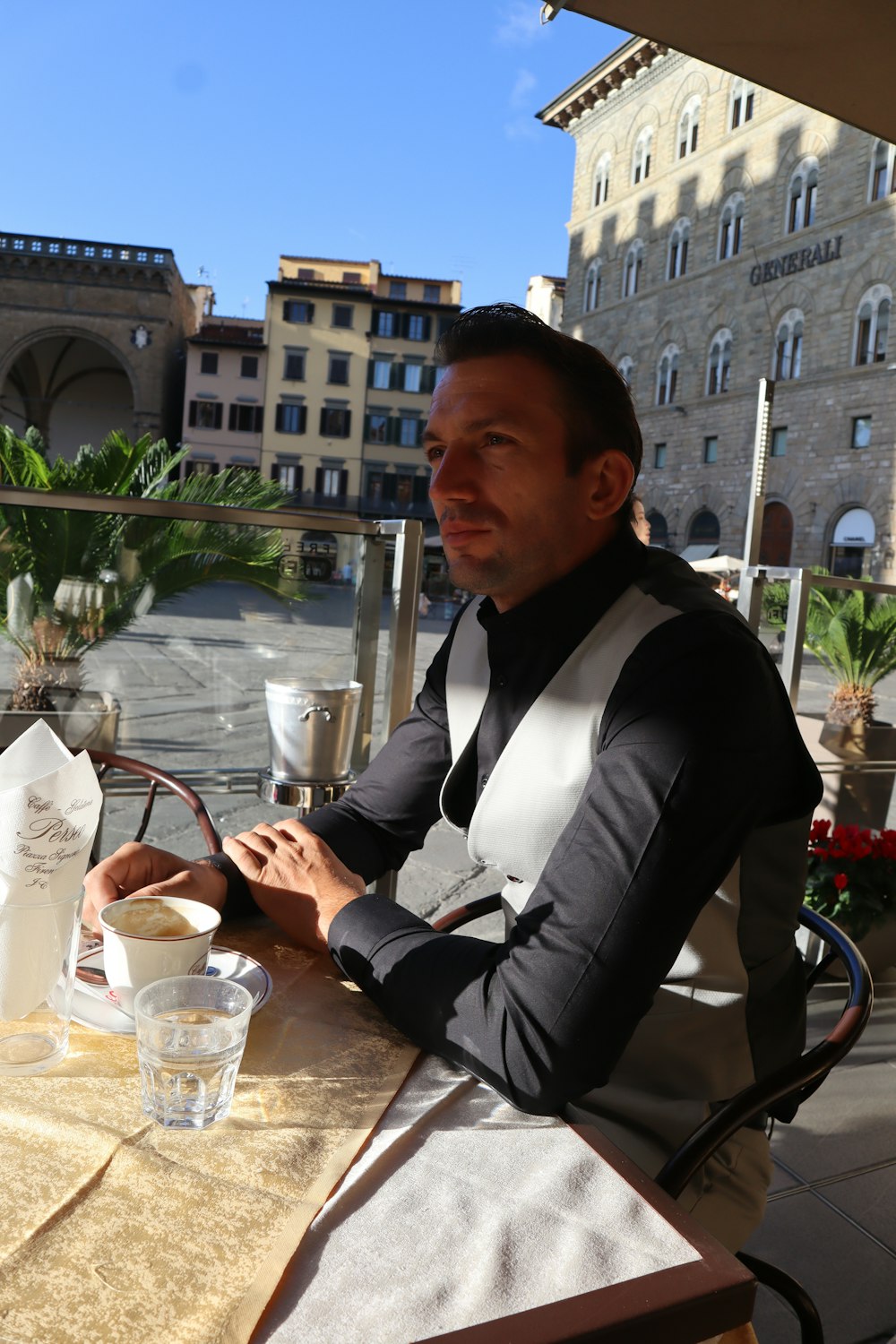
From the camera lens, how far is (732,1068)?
106 cm

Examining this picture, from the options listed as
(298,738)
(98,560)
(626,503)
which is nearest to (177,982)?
(626,503)

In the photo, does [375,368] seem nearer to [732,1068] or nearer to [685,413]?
[685,413]

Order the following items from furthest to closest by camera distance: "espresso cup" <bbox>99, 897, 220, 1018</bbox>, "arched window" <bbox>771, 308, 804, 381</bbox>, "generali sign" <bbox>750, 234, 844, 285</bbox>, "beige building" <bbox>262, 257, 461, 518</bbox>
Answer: "beige building" <bbox>262, 257, 461, 518</bbox>, "arched window" <bbox>771, 308, 804, 381</bbox>, "generali sign" <bbox>750, 234, 844, 285</bbox>, "espresso cup" <bbox>99, 897, 220, 1018</bbox>

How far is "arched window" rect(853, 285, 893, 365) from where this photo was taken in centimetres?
2222

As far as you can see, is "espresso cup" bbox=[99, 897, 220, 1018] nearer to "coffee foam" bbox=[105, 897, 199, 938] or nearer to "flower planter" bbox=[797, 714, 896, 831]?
"coffee foam" bbox=[105, 897, 199, 938]

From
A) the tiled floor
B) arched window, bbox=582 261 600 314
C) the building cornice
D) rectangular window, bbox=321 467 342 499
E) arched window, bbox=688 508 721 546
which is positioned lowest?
the tiled floor

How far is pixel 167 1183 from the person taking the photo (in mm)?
650

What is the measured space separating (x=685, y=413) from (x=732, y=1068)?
27798 mm

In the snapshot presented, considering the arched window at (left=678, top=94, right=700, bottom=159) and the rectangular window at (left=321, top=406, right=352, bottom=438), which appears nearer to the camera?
the arched window at (left=678, top=94, right=700, bottom=159)

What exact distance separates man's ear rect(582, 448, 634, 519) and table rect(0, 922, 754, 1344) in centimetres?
72

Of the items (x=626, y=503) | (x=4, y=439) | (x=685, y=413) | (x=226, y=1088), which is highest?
(x=685, y=413)

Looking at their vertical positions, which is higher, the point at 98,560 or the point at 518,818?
the point at 98,560

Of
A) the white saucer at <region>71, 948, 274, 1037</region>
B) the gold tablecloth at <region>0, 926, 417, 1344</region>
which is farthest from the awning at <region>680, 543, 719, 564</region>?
the gold tablecloth at <region>0, 926, 417, 1344</region>

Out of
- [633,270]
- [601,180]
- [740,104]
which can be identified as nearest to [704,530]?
[633,270]
